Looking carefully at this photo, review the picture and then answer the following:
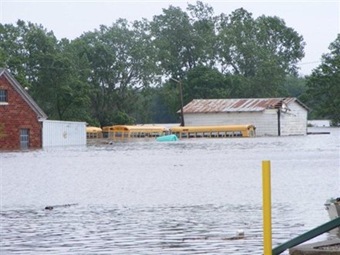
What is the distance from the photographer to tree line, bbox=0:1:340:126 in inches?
3762

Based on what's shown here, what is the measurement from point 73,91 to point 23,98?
2133 centimetres

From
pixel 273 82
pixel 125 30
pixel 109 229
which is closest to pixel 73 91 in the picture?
pixel 125 30

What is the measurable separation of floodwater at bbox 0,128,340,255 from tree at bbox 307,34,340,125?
6809 cm

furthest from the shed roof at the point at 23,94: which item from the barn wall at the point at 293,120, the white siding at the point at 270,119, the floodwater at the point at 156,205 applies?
the barn wall at the point at 293,120

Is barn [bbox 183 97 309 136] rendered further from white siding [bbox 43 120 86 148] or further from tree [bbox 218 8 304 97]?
white siding [bbox 43 120 86 148]

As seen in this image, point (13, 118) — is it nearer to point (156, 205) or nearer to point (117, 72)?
point (117, 72)

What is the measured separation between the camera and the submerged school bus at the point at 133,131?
105375 mm

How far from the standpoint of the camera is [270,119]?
353 feet

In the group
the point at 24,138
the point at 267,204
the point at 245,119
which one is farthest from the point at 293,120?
the point at 267,204

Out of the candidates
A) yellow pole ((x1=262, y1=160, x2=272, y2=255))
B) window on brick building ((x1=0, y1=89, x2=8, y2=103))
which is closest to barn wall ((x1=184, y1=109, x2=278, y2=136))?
window on brick building ((x1=0, y1=89, x2=8, y2=103))

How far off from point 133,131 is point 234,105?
10.4m

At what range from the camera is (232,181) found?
3444cm

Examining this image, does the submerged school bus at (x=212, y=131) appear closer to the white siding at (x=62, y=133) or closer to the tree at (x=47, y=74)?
the tree at (x=47, y=74)

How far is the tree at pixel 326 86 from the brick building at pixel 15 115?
4866 centimetres
